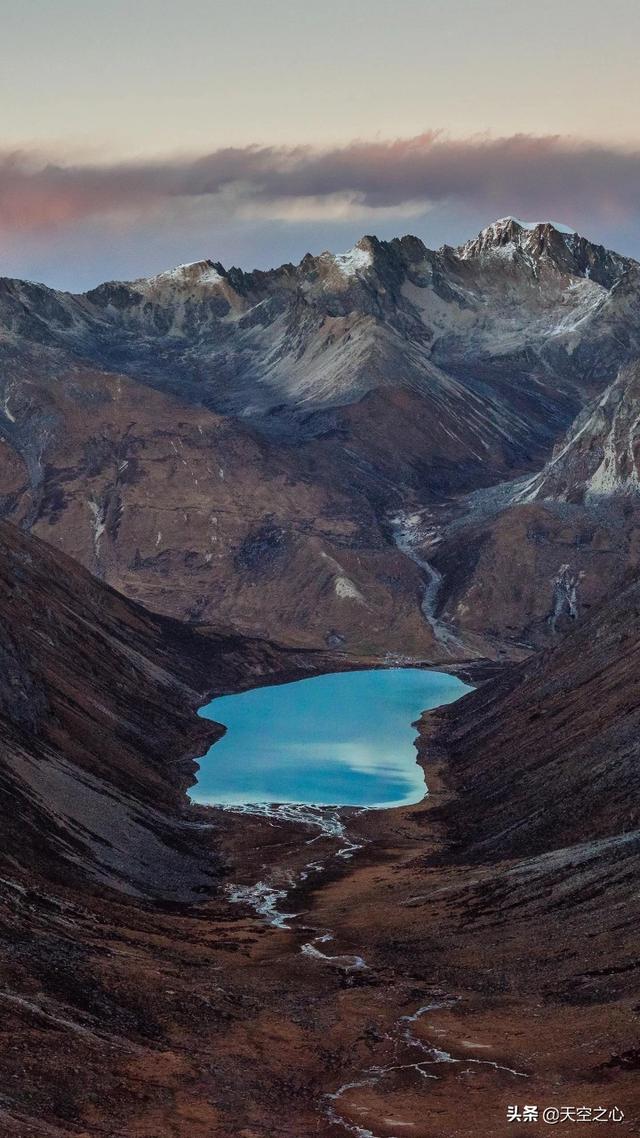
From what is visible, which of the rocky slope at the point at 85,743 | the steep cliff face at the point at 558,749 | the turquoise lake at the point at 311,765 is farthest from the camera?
the turquoise lake at the point at 311,765

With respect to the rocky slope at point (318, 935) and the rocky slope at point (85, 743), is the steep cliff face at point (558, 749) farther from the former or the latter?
the rocky slope at point (85, 743)

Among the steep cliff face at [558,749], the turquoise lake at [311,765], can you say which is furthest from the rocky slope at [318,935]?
the turquoise lake at [311,765]

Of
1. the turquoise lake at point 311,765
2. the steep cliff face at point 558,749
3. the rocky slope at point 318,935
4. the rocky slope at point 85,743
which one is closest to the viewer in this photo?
the rocky slope at point 318,935

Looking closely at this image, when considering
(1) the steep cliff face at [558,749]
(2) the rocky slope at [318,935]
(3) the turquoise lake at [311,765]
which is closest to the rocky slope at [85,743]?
(2) the rocky slope at [318,935]

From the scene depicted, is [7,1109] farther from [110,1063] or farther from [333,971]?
[333,971]

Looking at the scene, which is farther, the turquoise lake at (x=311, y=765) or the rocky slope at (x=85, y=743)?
the turquoise lake at (x=311, y=765)

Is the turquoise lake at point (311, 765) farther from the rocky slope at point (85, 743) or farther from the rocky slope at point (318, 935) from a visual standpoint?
the rocky slope at point (318, 935)

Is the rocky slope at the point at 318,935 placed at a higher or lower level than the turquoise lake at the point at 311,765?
lower

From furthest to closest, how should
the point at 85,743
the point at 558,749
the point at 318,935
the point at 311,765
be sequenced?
the point at 311,765 < the point at 85,743 < the point at 558,749 < the point at 318,935

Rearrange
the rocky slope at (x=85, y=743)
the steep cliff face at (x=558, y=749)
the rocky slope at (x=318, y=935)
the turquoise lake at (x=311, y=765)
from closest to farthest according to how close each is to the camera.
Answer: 1. the rocky slope at (x=318, y=935)
2. the rocky slope at (x=85, y=743)
3. the steep cliff face at (x=558, y=749)
4. the turquoise lake at (x=311, y=765)

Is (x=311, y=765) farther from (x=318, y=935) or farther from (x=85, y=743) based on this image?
(x=318, y=935)

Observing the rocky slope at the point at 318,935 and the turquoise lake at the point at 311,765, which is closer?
the rocky slope at the point at 318,935

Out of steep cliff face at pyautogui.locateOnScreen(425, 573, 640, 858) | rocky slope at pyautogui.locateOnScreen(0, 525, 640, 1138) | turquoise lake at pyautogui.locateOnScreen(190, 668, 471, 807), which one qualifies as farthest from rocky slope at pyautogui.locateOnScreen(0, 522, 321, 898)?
steep cliff face at pyautogui.locateOnScreen(425, 573, 640, 858)

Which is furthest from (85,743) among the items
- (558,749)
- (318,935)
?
(318,935)
